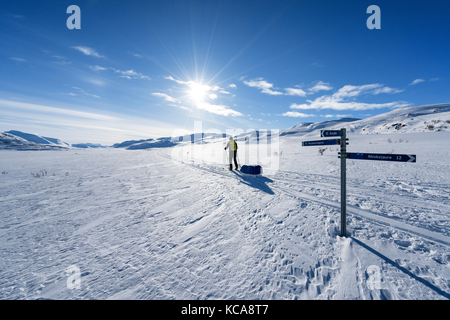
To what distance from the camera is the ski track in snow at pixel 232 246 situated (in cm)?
217

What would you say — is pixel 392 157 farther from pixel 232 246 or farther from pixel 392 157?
pixel 232 246

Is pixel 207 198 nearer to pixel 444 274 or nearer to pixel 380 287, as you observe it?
pixel 380 287

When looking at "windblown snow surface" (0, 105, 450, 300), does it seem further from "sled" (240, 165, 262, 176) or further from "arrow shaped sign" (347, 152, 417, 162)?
"sled" (240, 165, 262, 176)

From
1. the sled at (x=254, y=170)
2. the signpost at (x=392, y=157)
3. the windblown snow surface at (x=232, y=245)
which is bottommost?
the windblown snow surface at (x=232, y=245)

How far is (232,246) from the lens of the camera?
118 inches

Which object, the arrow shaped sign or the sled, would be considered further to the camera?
the sled

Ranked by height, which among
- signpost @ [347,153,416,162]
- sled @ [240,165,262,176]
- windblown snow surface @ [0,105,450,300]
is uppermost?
signpost @ [347,153,416,162]

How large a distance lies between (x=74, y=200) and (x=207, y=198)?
4.27 metres

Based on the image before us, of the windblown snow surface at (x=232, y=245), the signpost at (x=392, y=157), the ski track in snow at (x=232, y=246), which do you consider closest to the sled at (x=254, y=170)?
the windblown snow surface at (x=232, y=245)

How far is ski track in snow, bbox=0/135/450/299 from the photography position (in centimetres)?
217

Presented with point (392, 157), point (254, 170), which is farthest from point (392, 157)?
point (254, 170)

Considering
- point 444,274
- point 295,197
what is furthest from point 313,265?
point 295,197

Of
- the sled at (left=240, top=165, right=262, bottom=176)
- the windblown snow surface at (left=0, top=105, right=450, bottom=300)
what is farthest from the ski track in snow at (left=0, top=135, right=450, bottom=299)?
the sled at (left=240, top=165, right=262, bottom=176)

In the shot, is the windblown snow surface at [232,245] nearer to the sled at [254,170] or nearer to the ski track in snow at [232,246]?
the ski track in snow at [232,246]
